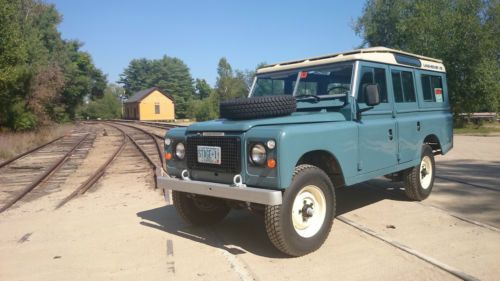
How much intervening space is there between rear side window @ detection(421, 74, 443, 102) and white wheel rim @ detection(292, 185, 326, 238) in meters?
3.48

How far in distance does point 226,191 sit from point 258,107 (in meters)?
1.04

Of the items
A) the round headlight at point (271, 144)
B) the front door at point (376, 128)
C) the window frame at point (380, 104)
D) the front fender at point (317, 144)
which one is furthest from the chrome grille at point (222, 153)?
the window frame at point (380, 104)

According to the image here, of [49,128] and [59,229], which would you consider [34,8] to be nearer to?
[49,128]

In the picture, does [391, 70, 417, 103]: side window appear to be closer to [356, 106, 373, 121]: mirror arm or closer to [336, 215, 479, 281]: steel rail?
[356, 106, 373, 121]: mirror arm

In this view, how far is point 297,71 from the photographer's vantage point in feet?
20.5

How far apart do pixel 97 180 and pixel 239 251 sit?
645 centimetres

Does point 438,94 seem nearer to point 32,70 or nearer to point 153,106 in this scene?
point 32,70

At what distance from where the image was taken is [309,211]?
461 centimetres

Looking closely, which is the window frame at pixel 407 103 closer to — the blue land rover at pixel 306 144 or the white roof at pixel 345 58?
the blue land rover at pixel 306 144

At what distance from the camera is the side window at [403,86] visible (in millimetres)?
6363

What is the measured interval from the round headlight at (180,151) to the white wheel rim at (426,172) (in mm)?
3951

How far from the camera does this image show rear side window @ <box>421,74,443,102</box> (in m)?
7.22

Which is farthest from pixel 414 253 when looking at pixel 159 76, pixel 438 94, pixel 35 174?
pixel 159 76

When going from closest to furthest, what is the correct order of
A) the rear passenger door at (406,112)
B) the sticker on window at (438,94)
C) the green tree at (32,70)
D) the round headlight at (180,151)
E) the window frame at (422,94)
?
the round headlight at (180,151), the rear passenger door at (406,112), the window frame at (422,94), the sticker on window at (438,94), the green tree at (32,70)
